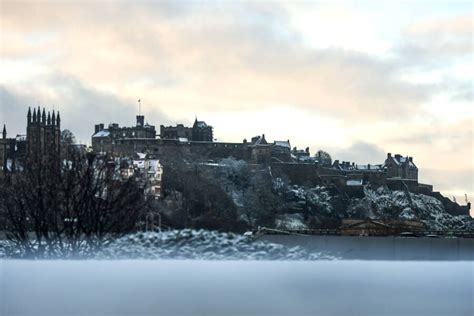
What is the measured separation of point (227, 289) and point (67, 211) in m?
15.0

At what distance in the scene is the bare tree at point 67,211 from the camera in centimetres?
2633

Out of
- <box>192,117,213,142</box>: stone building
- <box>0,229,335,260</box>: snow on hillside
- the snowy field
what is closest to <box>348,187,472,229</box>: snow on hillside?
<box>192,117,213,142</box>: stone building

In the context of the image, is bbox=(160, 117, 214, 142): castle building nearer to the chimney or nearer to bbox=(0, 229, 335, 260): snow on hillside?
the chimney

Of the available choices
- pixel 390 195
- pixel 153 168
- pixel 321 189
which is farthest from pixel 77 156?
pixel 390 195

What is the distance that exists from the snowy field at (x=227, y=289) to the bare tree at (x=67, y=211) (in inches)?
329

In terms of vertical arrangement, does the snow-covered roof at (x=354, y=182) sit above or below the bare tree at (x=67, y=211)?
above

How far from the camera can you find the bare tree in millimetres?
26328

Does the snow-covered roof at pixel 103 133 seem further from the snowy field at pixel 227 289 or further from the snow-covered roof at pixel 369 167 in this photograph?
the snowy field at pixel 227 289

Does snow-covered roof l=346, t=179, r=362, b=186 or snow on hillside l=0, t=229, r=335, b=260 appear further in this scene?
snow-covered roof l=346, t=179, r=362, b=186

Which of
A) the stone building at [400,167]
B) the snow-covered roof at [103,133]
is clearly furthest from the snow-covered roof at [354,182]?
the snow-covered roof at [103,133]

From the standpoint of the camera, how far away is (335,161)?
152125 millimetres

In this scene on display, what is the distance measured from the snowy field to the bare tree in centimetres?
836

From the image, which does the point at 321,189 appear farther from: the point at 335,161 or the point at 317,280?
the point at 317,280

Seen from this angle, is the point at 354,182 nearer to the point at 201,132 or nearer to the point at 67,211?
the point at 201,132
